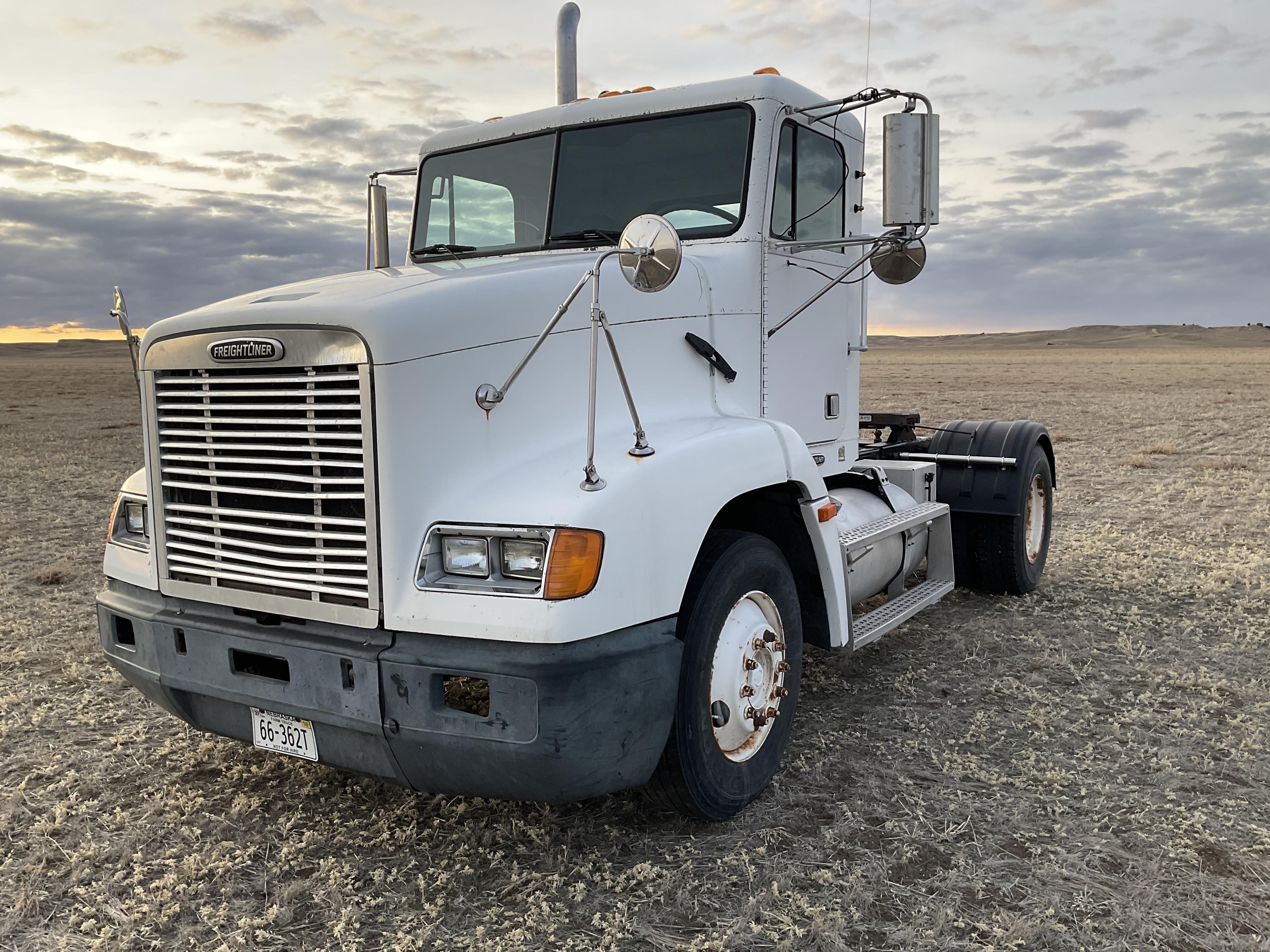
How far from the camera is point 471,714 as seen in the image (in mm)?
3012

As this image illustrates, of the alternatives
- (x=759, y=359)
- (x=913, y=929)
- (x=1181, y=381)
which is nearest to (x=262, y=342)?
(x=759, y=359)

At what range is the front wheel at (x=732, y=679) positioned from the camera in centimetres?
341

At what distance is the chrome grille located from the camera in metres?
3.14

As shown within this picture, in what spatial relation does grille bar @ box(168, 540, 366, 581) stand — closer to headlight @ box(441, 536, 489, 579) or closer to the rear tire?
headlight @ box(441, 536, 489, 579)

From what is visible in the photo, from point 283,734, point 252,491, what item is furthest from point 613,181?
point 283,734

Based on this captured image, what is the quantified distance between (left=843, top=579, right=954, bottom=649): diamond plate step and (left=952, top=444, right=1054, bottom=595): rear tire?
0.90 meters

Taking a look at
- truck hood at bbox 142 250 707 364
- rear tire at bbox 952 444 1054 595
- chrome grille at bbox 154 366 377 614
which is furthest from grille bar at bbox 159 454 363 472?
rear tire at bbox 952 444 1054 595

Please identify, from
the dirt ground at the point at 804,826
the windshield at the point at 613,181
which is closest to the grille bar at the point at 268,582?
the dirt ground at the point at 804,826

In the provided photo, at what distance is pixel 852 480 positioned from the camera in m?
5.97

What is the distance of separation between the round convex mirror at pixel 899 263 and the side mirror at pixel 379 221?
115 inches

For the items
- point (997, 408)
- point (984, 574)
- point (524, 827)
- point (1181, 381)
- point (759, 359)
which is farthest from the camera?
point (1181, 381)

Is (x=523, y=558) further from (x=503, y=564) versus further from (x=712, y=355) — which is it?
(x=712, y=355)

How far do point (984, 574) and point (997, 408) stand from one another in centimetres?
2088

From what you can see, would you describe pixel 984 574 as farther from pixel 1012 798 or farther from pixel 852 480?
pixel 1012 798
